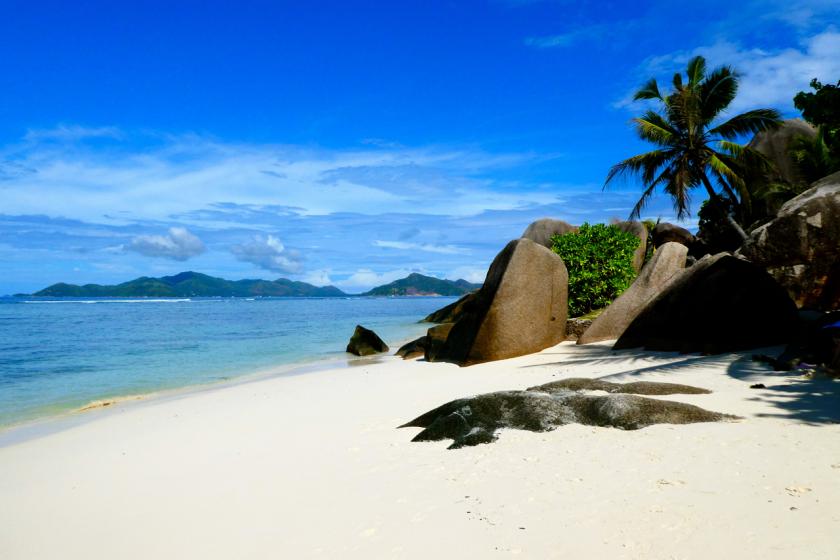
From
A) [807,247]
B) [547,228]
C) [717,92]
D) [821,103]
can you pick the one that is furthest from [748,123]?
[807,247]

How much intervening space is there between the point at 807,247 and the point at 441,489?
1009 centimetres

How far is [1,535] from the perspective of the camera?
191 inches

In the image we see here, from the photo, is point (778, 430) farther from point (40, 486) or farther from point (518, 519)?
point (40, 486)

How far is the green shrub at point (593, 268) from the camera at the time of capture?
18250mm

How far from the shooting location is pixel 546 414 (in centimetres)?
609

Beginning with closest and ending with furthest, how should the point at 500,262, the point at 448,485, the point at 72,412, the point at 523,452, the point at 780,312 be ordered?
the point at 448,485 < the point at 523,452 < the point at 780,312 < the point at 72,412 < the point at 500,262

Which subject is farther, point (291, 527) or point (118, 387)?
point (118, 387)

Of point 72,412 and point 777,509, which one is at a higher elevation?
point 777,509

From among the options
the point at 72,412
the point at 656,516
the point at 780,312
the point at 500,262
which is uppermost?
the point at 500,262

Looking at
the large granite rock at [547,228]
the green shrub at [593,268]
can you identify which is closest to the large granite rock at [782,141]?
the large granite rock at [547,228]

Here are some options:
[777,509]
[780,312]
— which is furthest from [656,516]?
[780,312]

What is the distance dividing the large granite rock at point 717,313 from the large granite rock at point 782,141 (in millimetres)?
25218

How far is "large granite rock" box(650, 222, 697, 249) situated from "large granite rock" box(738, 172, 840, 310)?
19.1m

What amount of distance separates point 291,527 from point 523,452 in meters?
2.22
